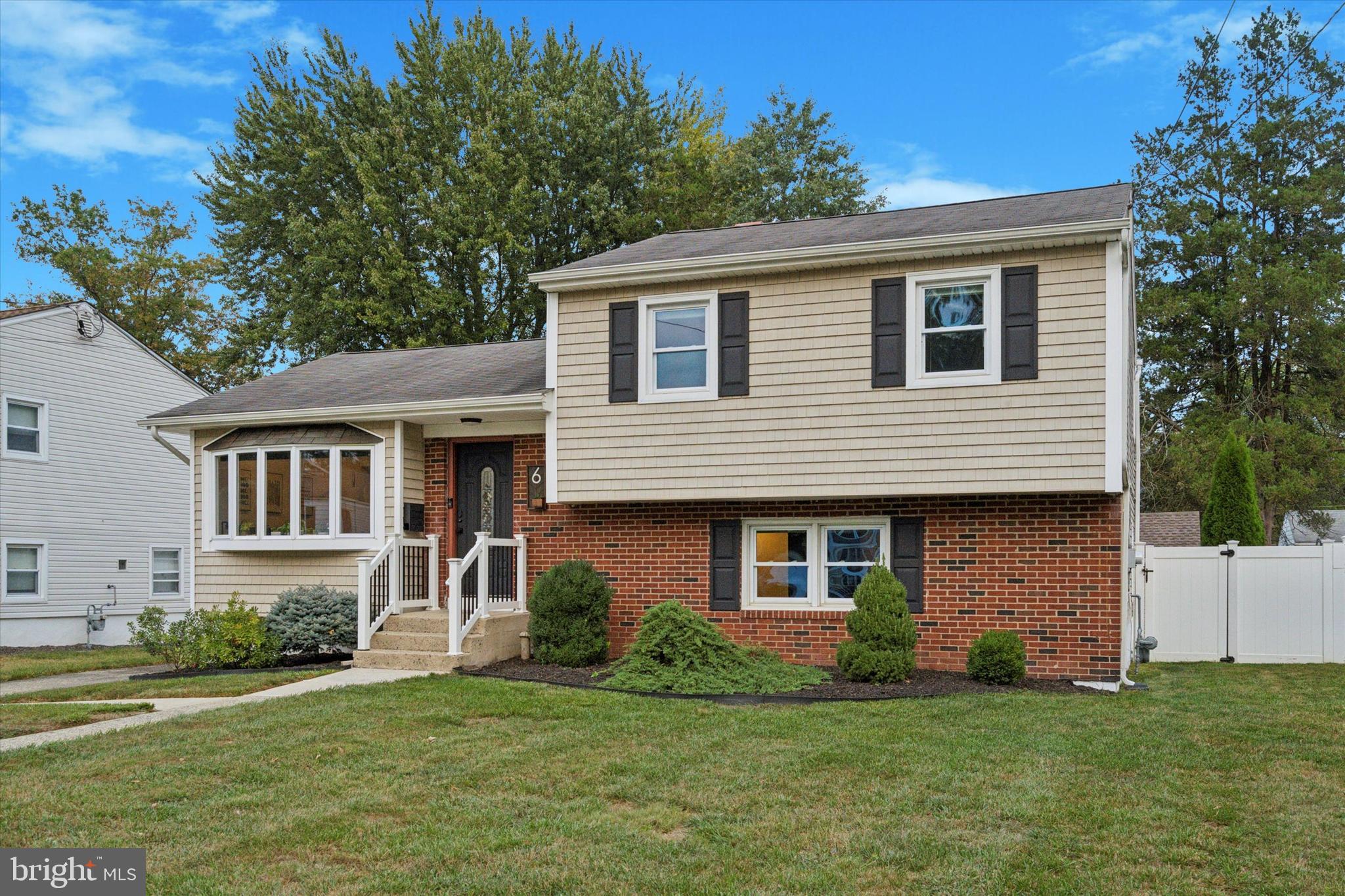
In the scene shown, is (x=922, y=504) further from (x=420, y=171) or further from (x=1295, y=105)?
(x=1295, y=105)

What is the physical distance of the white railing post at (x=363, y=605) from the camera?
12227mm

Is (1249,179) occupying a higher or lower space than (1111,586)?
higher

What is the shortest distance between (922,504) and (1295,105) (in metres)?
23.0

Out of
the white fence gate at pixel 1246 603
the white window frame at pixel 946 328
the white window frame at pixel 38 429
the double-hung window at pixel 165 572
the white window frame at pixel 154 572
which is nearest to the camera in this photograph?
the white window frame at pixel 946 328

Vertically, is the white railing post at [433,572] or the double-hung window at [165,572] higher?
the white railing post at [433,572]

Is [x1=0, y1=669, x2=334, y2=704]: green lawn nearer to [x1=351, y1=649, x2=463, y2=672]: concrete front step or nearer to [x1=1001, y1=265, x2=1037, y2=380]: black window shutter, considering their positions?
[x1=351, y1=649, x2=463, y2=672]: concrete front step

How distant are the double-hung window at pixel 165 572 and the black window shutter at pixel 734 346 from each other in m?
17.4

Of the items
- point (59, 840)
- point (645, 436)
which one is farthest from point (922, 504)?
point (59, 840)

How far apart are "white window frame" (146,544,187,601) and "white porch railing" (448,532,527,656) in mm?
13476

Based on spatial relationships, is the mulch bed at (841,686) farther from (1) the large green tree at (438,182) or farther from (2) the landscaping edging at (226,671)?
(1) the large green tree at (438,182)

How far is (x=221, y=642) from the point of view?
1270 centimetres

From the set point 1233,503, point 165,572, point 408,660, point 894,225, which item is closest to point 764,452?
point 894,225

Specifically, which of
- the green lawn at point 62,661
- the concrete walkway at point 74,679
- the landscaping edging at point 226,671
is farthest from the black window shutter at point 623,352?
the green lawn at point 62,661

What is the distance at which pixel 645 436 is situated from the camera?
479 inches
